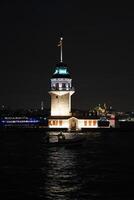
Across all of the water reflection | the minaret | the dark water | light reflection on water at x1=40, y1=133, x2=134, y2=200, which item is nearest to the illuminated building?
the minaret

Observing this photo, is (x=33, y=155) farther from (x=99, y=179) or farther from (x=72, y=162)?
(x=99, y=179)

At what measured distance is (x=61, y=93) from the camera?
122 metres

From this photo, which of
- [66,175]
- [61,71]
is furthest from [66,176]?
[61,71]

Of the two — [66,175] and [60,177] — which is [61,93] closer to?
[66,175]

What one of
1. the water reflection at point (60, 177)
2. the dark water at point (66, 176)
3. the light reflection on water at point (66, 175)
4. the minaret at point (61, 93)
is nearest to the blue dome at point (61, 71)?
the minaret at point (61, 93)

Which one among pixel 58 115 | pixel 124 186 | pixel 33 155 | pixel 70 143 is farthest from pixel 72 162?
pixel 58 115

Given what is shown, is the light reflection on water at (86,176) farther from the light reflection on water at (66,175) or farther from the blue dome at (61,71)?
the blue dome at (61,71)

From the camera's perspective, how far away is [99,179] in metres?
37.2

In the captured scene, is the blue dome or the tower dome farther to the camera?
the tower dome

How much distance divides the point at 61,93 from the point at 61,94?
198mm

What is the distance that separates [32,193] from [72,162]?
52.5ft

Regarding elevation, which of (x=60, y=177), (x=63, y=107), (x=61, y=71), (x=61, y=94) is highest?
(x=61, y=71)

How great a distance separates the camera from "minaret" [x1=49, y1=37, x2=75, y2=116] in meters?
121

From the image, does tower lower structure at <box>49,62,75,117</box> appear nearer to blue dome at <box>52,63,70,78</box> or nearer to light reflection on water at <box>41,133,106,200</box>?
blue dome at <box>52,63,70,78</box>
